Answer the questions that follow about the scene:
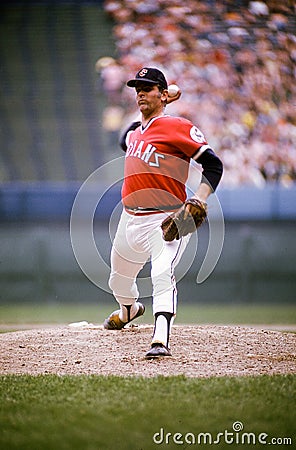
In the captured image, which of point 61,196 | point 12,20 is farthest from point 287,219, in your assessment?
point 12,20

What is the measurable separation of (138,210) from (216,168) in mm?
599

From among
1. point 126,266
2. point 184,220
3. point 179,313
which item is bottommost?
point 179,313

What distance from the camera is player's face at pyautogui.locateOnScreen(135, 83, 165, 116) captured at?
203 inches

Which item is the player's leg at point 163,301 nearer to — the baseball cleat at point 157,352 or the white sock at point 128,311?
the baseball cleat at point 157,352

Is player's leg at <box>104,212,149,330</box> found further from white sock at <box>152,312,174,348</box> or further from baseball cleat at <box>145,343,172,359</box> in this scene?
baseball cleat at <box>145,343,172,359</box>

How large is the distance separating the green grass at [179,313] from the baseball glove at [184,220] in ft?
11.7

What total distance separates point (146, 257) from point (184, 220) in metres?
0.62

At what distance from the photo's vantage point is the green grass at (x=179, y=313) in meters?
8.92

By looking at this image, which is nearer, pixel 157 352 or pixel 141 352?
pixel 157 352

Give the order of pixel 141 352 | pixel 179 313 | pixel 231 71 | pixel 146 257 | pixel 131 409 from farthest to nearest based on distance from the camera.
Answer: pixel 231 71 → pixel 179 313 → pixel 146 257 → pixel 141 352 → pixel 131 409

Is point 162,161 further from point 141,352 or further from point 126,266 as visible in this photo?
point 141,352

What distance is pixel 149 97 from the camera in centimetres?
519

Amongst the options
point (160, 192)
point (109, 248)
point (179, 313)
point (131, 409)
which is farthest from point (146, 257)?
point (109, 248)

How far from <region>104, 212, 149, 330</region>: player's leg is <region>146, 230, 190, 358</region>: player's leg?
1.16 feet
